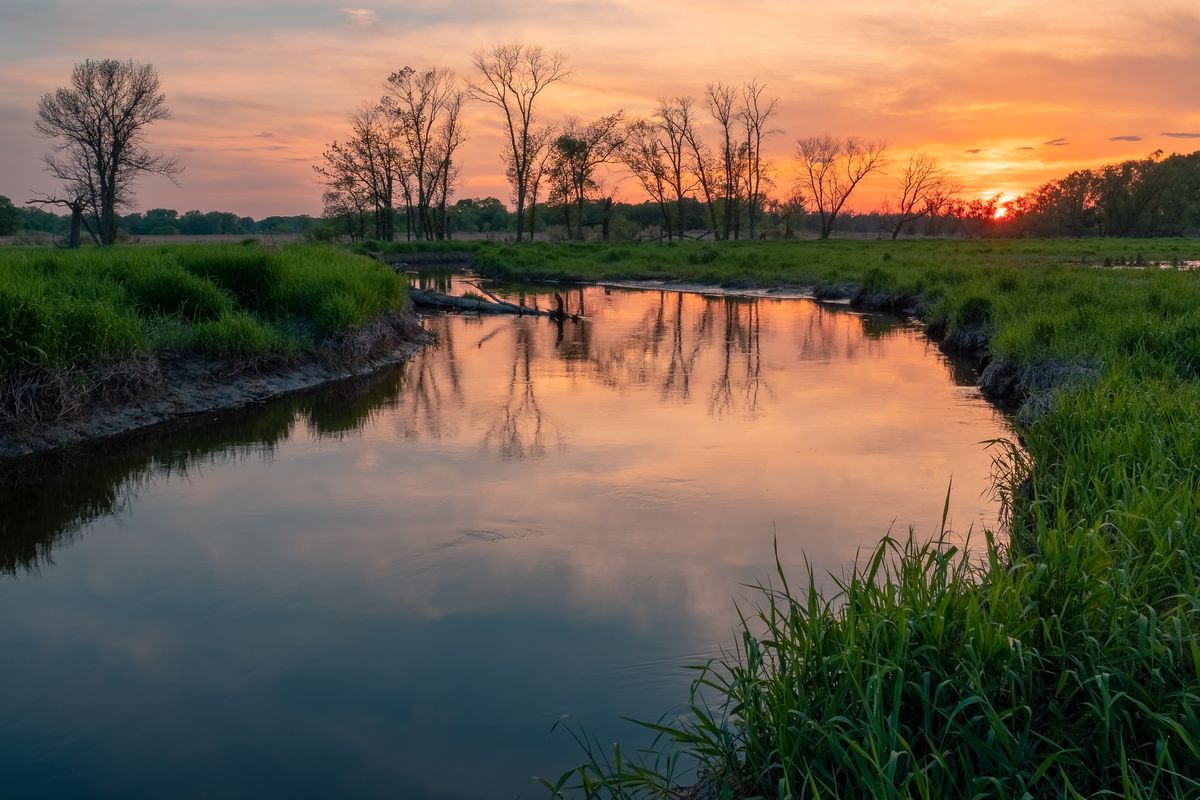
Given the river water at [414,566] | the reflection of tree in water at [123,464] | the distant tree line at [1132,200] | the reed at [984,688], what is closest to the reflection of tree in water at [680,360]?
the river water at [414,566]

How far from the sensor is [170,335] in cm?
1080

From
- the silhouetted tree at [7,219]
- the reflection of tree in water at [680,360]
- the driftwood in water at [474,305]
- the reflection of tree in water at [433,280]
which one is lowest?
the reflection of tree in water at [680,360]

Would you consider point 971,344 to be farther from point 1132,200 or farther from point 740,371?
point 1132,200

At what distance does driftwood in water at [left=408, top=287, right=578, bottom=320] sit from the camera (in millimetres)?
21844

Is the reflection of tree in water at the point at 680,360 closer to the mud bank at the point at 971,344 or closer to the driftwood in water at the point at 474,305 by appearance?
the driftwood in water at the point at 474,305

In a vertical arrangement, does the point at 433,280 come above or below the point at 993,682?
above

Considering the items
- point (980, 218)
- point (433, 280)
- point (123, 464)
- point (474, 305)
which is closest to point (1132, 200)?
point (980, 218)

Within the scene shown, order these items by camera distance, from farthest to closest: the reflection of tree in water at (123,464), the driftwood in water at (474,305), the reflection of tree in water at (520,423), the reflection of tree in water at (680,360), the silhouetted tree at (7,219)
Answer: the silhouetted tree at (7,219)
the driftwood in water at (474,305)
the reflection of tree in water at (680,360)
the reflection of tree in water at (520,423)
the reflection of tree in water at (123,464)

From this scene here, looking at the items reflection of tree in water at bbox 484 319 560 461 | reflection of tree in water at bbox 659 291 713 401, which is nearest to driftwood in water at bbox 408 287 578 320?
reflection of tree in water at bbox 659 291 713 401

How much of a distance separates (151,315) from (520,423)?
201 inches

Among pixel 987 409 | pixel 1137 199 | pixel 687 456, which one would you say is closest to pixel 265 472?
pixel 687 456

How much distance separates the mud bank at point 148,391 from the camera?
8484 millimetres

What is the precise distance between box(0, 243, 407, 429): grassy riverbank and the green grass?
15mm

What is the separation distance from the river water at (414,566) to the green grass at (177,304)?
3.66 feet
